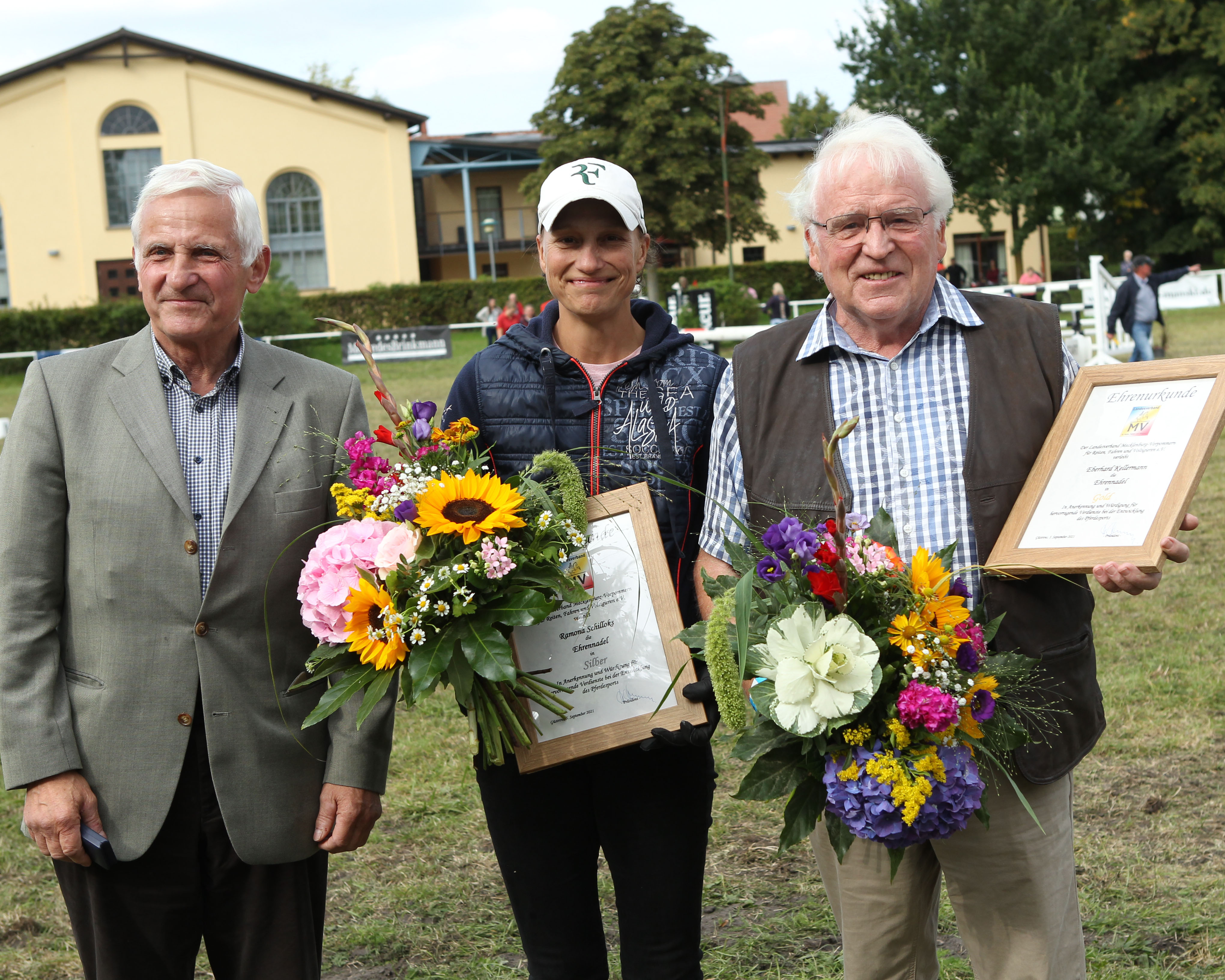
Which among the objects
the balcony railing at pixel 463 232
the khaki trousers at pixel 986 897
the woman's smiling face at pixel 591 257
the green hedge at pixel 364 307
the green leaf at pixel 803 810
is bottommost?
the khaki trousers at pixel 986 897

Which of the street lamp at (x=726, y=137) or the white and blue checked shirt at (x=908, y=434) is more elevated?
the street lamp at (x=726, y=137)

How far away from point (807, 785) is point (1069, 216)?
40.6 meters

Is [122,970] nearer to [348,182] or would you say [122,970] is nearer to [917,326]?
[917,326]

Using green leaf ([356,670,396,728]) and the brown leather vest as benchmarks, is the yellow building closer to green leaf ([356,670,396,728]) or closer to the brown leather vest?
the brown leather vest

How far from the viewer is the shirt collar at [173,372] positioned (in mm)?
2723

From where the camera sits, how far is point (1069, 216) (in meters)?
38.8

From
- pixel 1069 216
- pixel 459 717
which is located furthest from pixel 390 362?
pixel 1069 216

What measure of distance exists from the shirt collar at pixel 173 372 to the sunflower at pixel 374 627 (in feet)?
2.35

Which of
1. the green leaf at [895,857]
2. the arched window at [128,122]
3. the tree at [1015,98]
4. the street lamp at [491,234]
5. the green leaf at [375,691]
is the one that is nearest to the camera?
the green leaf at [895,857]

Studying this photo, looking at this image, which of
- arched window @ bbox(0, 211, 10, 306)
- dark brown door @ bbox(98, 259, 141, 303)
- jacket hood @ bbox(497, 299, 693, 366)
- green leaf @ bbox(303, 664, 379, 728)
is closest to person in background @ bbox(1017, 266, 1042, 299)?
jacket hood @ bbox(497, 299, 693, 366)

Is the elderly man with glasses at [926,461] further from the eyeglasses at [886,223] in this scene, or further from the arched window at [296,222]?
the arched window at [296,222]

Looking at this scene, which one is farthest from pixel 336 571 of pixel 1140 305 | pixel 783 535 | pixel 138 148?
pixel 138 148

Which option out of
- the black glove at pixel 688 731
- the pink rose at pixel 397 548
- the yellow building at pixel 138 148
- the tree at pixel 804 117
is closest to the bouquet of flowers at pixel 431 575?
the pink rose at pixel 397 548

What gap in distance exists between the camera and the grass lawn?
372cm
